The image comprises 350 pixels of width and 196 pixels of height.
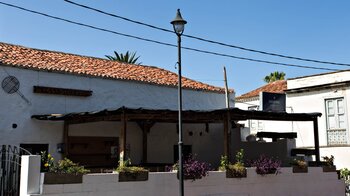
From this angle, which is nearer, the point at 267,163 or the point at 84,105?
the point at 267,163

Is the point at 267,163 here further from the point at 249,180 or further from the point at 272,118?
the point at 272,118

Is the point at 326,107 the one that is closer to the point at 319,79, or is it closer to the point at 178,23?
the point at 319,79

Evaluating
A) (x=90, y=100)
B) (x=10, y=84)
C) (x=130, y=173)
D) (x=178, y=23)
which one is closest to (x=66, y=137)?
(x=90, y=100)

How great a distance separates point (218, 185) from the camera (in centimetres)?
1199

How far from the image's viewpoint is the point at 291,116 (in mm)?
14367

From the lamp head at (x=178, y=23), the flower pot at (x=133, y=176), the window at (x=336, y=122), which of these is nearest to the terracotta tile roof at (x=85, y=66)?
the window at (x=336, y=122)

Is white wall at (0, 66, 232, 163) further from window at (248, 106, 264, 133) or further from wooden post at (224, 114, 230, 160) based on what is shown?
window at (248, 106, 264, 133)

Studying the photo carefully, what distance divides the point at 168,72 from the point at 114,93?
573cm

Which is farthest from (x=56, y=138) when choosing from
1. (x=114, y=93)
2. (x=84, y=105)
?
(x=114, y=93)

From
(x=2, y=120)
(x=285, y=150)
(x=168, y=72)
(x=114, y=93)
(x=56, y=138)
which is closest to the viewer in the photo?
(x=2, y=120)

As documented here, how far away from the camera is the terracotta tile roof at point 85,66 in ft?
49.7

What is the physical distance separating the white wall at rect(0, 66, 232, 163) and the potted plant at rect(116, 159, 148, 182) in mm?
5123

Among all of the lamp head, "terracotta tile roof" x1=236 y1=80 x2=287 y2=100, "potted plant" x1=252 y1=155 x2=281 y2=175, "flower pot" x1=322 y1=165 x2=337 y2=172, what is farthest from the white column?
"terracotta tile roof" x1=236 y1=80 x2=287 y2=100

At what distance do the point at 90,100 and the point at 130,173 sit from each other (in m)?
6.16
